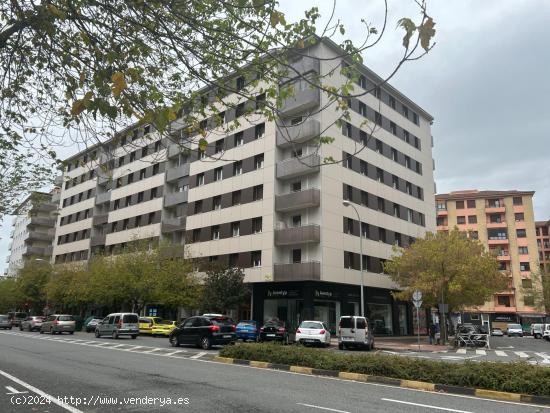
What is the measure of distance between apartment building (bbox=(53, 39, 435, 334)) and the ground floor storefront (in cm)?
8

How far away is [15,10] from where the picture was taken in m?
6.87

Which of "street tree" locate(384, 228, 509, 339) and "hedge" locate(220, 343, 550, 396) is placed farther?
"street tree" locate(384, 228, 509, 339)

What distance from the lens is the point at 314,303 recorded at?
1385 inches

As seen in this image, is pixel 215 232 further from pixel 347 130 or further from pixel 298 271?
pixel 347 130

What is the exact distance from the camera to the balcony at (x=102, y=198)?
59.0 metres

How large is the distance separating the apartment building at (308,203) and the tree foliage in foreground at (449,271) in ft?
14.7

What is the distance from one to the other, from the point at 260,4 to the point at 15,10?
357cm

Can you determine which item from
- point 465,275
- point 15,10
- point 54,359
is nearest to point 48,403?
point 15,10

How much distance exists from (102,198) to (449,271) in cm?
4462

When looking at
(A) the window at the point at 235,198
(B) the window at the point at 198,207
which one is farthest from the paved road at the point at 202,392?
(B) the window at the point at 198,207

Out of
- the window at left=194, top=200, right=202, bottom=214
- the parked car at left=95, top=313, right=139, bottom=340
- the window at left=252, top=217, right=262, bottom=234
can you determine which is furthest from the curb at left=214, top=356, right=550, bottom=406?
the window at left=194, top=200, right=202, bottom=214

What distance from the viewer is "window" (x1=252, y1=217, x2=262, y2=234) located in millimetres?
38000

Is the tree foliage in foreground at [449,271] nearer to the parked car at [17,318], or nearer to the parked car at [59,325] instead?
the parked car at [59,325]

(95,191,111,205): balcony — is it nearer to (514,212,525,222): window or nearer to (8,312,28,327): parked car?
(8,312,28,327): parked car
